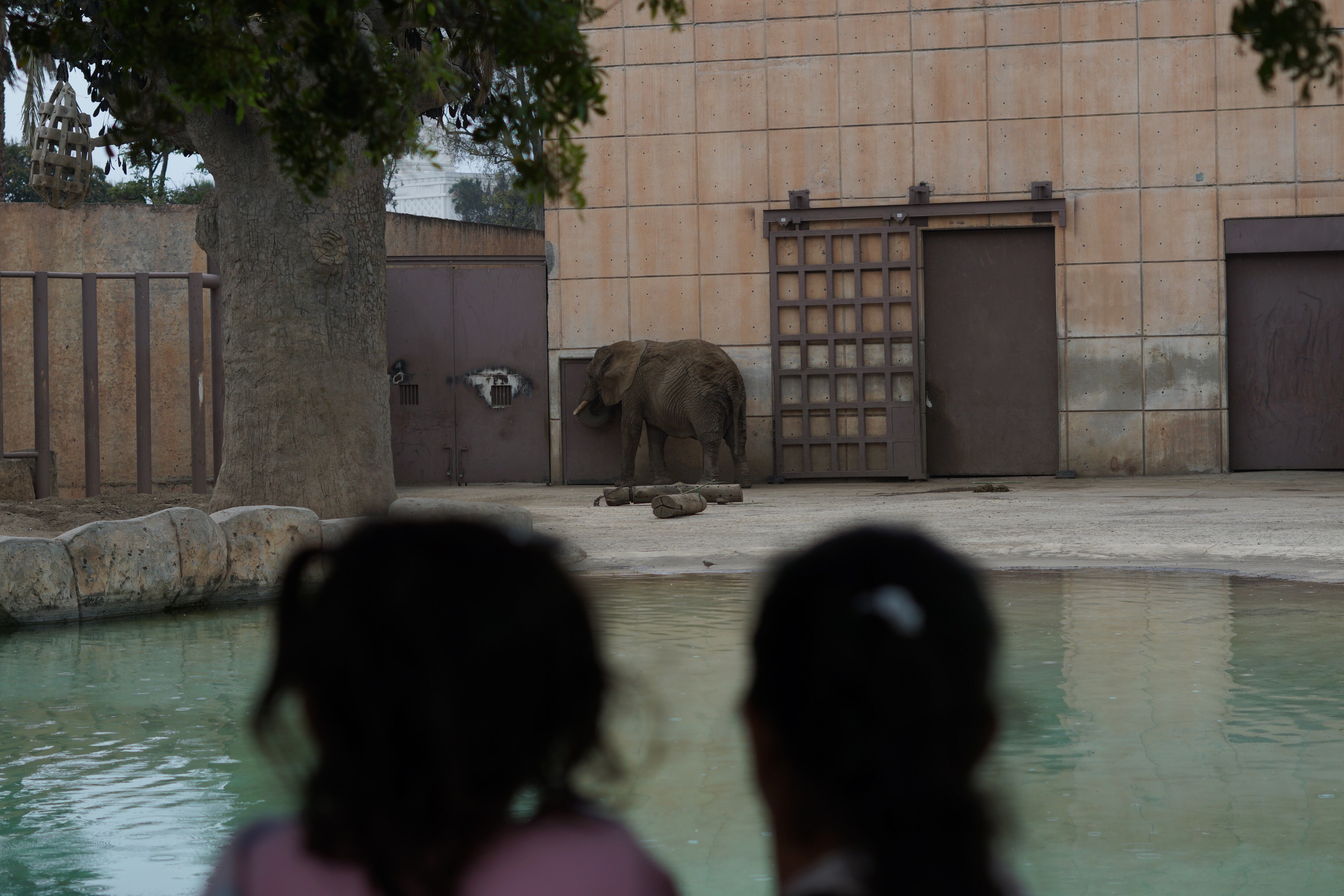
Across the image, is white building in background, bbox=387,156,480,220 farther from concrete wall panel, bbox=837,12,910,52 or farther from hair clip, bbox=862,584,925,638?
hair clip, bbox=862,584,925,638

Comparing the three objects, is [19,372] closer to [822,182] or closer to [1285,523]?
[822,182]

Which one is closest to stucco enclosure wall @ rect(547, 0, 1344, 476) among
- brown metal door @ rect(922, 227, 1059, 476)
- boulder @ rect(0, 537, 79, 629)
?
brown metal door @ rect(922, 227, 1059, 476)

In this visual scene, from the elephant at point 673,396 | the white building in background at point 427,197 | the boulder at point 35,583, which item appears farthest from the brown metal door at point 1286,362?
the white building in background at point 427,197

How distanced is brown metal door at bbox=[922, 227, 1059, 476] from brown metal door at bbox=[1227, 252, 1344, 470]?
1716mm

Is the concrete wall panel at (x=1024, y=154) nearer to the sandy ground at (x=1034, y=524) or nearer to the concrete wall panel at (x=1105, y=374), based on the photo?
the concrete wall panel at (x=1105, y=374)

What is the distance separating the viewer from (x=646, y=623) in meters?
6.46

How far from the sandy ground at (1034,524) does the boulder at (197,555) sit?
6.44 ft

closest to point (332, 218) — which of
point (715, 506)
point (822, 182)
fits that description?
point (715, 506)

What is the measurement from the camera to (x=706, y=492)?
462 inches

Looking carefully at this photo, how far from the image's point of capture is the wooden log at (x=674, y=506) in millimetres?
10539

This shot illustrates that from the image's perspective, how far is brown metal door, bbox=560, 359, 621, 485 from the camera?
1512cm

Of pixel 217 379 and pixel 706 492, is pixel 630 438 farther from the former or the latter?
pixel 217 379

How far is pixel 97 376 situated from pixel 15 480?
36.5 inches

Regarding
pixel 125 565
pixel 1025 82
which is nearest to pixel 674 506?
pixel 125 565
